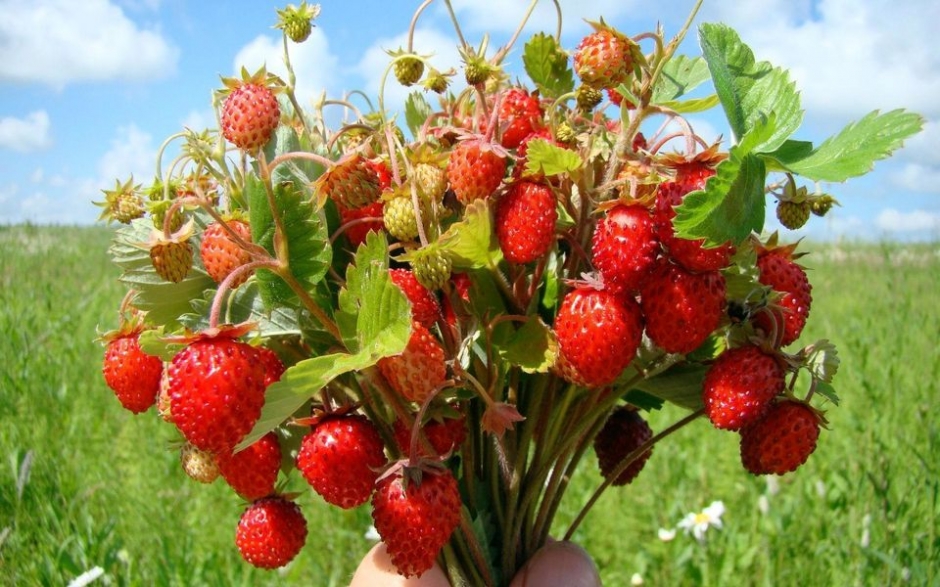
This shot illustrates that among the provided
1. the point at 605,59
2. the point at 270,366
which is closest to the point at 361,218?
the point at 270,366

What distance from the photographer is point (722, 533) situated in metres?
2.05

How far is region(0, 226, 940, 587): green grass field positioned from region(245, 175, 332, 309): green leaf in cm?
114

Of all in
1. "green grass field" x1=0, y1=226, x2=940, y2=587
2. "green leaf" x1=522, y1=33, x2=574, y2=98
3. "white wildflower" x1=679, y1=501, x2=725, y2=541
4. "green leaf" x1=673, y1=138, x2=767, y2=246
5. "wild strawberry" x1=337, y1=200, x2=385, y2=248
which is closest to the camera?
"green leaf" x1=673, y1=138, x2=767, y2=246

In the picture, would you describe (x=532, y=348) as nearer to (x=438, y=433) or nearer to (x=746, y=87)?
(x=438, y=433)

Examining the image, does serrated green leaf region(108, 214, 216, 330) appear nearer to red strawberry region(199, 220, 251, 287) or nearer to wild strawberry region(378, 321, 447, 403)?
red strawberry region(199, 220, 251, 287)

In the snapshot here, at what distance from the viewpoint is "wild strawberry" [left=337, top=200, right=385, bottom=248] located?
2.51 feet

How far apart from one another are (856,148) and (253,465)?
2.03ft

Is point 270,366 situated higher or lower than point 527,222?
lower

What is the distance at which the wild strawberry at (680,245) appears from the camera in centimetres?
64

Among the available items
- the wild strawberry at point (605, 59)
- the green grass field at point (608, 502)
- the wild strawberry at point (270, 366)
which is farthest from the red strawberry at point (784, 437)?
the green grass field at point (608, 502)

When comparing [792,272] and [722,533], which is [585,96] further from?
[722,533]

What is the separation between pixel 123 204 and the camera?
86 centimetres

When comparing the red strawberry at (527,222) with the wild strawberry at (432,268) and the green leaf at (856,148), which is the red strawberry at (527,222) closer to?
the wild strawberry at (432,268)

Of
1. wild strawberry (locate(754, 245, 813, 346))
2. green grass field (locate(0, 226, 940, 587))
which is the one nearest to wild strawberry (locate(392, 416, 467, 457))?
wild strawberry (locate(754, 245, 813, 346))
